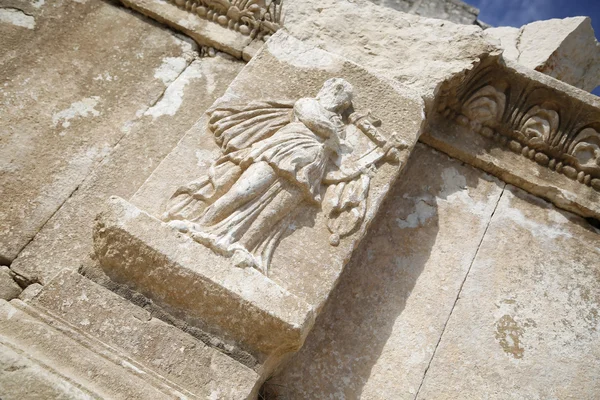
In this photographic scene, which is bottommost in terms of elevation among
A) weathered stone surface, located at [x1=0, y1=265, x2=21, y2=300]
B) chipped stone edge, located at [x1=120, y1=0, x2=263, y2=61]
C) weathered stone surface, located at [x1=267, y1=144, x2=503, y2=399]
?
weathered stone surface, located at [x1=0, y1=265, x2=21, y2=300]

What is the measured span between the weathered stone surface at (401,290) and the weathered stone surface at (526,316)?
99 millimetres

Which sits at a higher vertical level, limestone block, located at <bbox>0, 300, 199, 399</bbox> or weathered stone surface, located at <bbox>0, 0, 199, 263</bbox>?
weathered stone surface, located at <bbox>0, 0, 199, 263</bbox>

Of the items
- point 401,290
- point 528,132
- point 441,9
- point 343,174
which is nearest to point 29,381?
point 343,174

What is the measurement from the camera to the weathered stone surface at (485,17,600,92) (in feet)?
12.0

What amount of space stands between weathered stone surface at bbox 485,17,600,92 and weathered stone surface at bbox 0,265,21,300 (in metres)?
3.47

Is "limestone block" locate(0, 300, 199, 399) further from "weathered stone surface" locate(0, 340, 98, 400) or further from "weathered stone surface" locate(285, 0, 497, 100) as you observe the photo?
"weathered stone surface" locate(285, 0, 497, 100)

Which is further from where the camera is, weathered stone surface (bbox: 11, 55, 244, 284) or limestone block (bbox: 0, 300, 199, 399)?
weathered stone surface (bbox: 11, 55, 244, 284)

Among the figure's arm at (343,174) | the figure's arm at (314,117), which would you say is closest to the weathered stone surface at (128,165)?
the figure's arm at (314,117)

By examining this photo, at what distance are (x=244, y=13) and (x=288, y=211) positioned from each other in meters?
1.75

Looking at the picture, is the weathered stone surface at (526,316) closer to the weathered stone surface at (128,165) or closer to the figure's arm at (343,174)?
the figure's arm at (343,174)

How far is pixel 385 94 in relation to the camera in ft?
9.02

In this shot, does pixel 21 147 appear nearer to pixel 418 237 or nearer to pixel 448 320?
pixel 418 237

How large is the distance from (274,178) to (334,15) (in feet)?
4.94

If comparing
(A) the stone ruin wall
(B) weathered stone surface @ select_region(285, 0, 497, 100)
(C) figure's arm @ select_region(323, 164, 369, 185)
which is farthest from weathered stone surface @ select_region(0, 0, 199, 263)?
(C) figure's arm @ select_region(323, 164, 369, 185)
